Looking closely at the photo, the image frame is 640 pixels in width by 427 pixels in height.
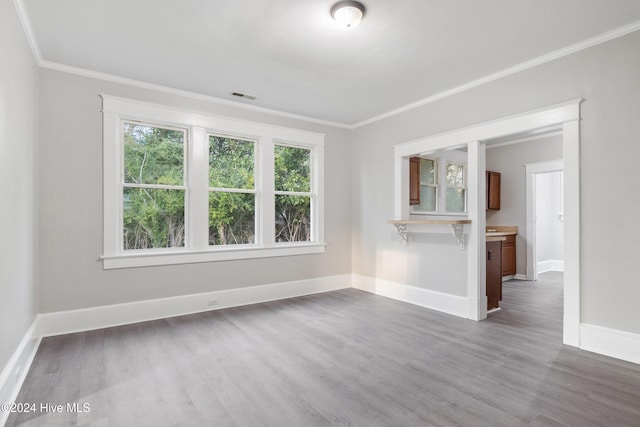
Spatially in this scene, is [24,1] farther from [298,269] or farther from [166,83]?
[298,269]

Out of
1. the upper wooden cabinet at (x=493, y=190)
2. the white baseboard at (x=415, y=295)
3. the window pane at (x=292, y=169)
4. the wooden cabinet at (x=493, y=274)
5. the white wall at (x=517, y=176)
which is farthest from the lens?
the upper wooden cabinet at (x=493, y=190)

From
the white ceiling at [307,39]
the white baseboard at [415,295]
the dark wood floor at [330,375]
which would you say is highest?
the white ceiling at [307,39]

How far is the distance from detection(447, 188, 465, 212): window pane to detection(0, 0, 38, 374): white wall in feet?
20.3

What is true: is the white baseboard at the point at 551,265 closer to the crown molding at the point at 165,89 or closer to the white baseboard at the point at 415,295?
the white baseboard at the point at 415,295

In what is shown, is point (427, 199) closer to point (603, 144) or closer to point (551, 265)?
point (603, 144)

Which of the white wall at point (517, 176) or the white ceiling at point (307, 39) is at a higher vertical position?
the white ceiling at point (307, 39)

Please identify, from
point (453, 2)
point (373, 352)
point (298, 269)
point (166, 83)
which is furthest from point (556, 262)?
point (166, 83)

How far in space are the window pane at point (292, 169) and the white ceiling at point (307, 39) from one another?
1.19 metres

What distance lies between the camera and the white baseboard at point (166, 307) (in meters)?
3.38

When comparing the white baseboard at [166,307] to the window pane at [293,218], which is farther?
the window pane at [293,218]

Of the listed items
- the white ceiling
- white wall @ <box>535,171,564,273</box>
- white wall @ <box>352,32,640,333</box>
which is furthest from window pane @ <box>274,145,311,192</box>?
white wall @ <box>535,171,564,273</box>

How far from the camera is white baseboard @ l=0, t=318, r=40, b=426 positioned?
1.99m

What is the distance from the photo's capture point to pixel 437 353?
9.57ft

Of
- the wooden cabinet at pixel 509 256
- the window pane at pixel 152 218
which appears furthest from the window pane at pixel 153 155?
the wooden cabinet at pixel 509 256
